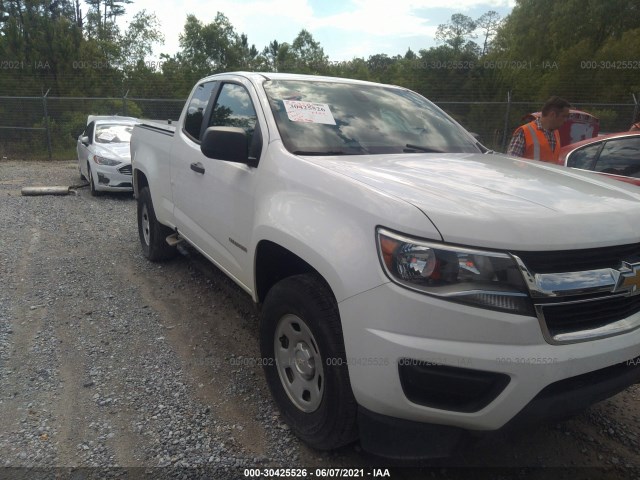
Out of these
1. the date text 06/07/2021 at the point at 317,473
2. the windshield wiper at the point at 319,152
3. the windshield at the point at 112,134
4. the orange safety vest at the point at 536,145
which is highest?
the windshield wiper at the point at 319,152

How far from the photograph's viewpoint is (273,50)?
79.8 metres

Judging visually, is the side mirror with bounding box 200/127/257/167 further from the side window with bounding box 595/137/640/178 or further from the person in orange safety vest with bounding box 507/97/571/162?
the side window with bounding box 595/137/640/178

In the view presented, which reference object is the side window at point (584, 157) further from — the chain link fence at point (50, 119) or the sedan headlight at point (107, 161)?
the chain link fence at point (50, 119)

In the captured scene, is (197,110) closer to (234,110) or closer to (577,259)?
(234,110)

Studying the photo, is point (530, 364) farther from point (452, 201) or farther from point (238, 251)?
point (238, 251)

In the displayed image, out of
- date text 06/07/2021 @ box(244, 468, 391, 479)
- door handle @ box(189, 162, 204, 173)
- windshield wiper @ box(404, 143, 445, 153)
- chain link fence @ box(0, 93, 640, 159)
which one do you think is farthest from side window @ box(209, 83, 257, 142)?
chain link fence @ box(0, 93, 640, 159)

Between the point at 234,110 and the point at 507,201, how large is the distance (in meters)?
2.27

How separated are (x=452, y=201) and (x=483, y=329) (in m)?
0.53

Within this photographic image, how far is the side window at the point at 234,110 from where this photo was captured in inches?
131

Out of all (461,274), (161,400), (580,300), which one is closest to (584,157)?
(580,300)

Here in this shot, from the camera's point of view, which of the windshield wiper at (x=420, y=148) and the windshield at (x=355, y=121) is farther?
the windshield wiper at (x=420, y=148)

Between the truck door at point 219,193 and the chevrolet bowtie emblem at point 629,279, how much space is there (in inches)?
74.1

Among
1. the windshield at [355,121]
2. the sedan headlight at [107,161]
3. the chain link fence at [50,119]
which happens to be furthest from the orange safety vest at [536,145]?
the chain link fence at [50,119]

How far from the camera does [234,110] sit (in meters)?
3.65
